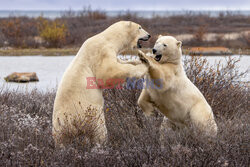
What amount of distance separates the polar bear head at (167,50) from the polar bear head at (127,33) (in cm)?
19

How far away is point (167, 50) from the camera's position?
3273 millimetres

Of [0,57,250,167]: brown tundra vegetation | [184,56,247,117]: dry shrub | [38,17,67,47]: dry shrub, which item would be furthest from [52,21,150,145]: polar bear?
[38,17,67,47]: dry shrub

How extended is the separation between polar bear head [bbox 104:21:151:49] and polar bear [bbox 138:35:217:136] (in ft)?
0.61

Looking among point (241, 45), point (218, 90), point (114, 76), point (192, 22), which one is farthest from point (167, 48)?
point (192, 22)

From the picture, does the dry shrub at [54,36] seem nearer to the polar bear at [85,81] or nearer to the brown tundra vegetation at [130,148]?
the brown tundra vegetation at [130,148]

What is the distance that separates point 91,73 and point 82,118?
39 centimetres

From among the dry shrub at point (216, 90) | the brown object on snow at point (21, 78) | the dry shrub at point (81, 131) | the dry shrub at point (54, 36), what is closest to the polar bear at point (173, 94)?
the dry shrub at point (81, 131)

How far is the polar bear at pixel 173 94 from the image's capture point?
3.26m

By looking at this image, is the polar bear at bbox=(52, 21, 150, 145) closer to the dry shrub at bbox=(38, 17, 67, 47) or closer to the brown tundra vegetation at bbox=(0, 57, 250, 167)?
the brown tundra vegetation at bbox=(0, 57, 250, 167)

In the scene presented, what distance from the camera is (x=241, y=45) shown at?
66.7ft

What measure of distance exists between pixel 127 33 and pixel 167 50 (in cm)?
39

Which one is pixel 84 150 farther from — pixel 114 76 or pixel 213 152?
pixel 213 152

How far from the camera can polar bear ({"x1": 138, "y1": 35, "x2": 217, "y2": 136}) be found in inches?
128

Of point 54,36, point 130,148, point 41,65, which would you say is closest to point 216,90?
point 130,148
